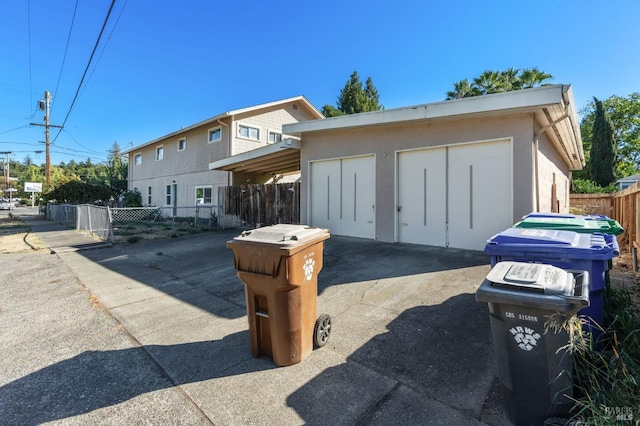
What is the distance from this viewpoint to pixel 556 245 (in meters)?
2.61

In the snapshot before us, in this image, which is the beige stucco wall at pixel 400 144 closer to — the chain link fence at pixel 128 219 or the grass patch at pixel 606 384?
the grass patch at pixel 606 384

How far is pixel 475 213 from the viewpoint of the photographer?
6379 mm

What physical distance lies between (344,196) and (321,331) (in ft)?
18.8

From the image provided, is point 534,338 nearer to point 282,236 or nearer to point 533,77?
point 282,236

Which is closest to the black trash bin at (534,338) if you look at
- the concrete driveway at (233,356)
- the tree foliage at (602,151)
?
the concrete driveway at (233,356)

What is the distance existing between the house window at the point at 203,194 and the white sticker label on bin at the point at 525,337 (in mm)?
16279

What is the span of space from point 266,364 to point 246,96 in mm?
21996

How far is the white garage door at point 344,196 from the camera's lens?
7.97m

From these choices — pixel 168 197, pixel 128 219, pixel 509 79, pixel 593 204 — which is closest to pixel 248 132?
pixel 128 219

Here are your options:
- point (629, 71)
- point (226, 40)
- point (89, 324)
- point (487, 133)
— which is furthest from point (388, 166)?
point (629, 71)

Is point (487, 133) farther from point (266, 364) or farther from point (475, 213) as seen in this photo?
point (266, 364)

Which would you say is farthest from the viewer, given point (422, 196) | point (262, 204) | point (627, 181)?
point (627, 181)

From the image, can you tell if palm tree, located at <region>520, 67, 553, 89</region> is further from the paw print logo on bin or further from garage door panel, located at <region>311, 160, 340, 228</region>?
the paw print logo on bin

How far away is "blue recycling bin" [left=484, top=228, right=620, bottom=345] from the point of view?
96.1 inches
